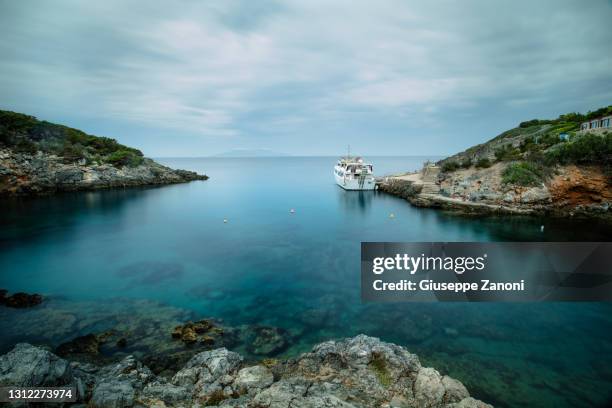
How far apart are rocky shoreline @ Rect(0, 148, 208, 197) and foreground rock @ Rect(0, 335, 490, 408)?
190ft

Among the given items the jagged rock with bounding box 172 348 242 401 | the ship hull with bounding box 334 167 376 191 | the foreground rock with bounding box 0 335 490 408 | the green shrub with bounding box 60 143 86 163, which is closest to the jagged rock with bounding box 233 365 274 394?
the foreground rock with bounding box 0 335 490 408

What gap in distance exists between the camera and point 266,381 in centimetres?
941

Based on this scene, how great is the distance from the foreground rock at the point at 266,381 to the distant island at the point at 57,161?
59.0 metres

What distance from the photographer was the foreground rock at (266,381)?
26.7 ft

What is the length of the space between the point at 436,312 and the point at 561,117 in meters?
83.0

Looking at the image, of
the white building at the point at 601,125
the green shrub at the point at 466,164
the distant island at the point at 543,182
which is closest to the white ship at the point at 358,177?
the distant island at the point at 543,182

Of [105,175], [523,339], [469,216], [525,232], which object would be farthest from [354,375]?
[105,175]

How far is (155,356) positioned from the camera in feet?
39.8

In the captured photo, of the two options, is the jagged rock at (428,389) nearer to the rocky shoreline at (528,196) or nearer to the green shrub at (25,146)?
the rocky shoreline at (528,196)

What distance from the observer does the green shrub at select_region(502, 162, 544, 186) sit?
37656 millimetres

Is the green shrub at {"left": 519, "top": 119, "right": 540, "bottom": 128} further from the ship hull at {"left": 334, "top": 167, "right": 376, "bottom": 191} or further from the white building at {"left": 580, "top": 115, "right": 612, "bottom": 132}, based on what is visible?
the ship hull at {"left": 334, "top": 167, "right": 376, "bottom": 191}

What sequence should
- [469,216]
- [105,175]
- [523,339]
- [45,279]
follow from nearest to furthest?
[523,339]
[45,279]
[469,216]
[105,175]

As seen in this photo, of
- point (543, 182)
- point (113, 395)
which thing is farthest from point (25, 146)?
point (543, 182)

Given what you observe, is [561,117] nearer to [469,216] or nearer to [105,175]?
[469,216]
